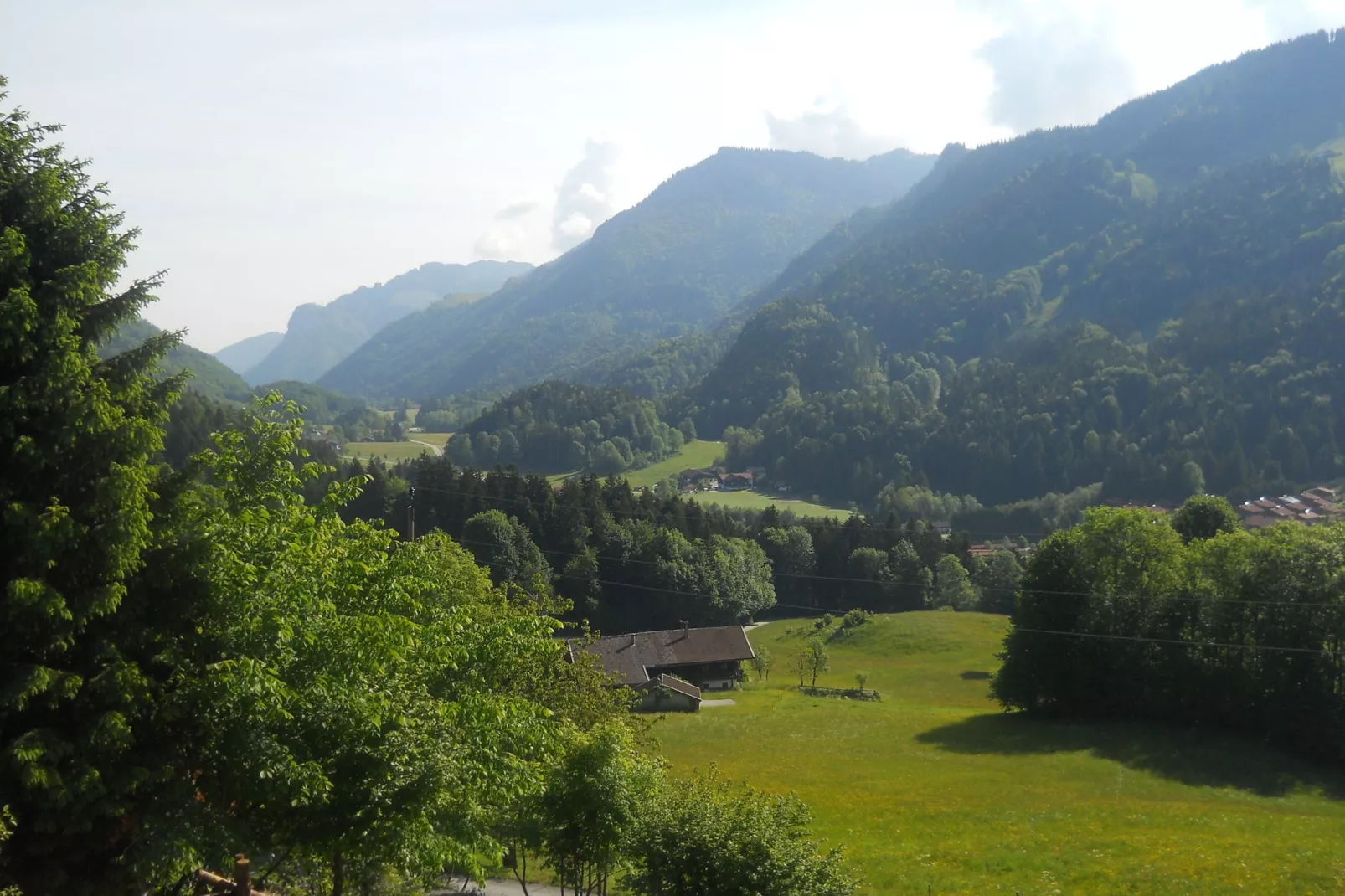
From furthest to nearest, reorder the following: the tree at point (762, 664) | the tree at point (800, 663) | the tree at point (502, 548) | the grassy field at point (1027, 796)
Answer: the tree at point (502, 548), the tree at point (762, 664), the tree at point (800, 663), the grassy field at point (1027, 796)

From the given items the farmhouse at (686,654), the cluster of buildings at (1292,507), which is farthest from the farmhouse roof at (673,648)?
the cluster of buildings at (1292,507)

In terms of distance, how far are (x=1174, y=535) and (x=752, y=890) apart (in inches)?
2025

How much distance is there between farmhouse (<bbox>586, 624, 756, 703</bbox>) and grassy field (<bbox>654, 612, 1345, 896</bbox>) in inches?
440

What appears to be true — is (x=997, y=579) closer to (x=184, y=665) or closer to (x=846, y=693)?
(x=846, y=693)

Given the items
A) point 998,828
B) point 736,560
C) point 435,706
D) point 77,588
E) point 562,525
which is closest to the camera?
point 77,588

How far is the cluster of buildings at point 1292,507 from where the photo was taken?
171375 mm

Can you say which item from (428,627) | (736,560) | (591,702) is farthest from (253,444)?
(736,560)

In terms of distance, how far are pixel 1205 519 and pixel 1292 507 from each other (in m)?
125

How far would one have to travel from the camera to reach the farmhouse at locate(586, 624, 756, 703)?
80625 millimetres

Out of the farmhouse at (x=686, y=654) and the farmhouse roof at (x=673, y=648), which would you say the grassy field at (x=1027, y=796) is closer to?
the farmhouse at (x=686, y=654)

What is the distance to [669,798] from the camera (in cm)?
1816

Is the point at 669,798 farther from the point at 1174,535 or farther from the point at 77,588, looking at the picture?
the point at 1174,535

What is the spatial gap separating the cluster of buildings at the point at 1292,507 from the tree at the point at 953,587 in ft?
270

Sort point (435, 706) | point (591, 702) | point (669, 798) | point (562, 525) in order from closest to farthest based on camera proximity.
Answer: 1. point (435, 706)
2. point (669, 798)
3. point (591, 702)
4. point (562, 525)
